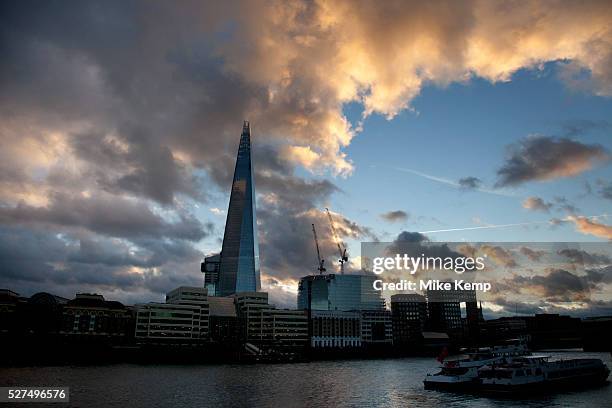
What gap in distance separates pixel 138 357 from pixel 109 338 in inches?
1754

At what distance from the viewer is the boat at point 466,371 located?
74.8m

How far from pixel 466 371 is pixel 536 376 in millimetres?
10705

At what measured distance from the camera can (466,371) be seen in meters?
76.1

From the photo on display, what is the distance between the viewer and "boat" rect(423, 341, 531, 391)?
74.8 metres

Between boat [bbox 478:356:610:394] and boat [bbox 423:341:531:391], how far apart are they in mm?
1990

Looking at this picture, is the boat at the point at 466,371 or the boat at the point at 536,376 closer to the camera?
the boat at the point at 536,376

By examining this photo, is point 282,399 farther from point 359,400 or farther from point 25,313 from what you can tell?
point 25,313

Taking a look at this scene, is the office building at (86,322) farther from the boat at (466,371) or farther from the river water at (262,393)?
the boat at (466,371)

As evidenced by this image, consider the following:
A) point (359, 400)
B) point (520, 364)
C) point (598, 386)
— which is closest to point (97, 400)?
point (359, 400)

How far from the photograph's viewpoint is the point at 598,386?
7788cm

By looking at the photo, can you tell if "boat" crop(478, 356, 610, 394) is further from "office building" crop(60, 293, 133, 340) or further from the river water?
"office building" crop(60, 293, 133, 340)

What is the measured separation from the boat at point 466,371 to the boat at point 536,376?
199 centimetres

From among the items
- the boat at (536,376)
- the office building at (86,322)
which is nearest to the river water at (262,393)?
the boat at (536,376)

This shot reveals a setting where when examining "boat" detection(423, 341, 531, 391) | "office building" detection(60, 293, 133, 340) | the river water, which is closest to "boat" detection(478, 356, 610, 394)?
"boat" detection(423, 341, 531, 391)
